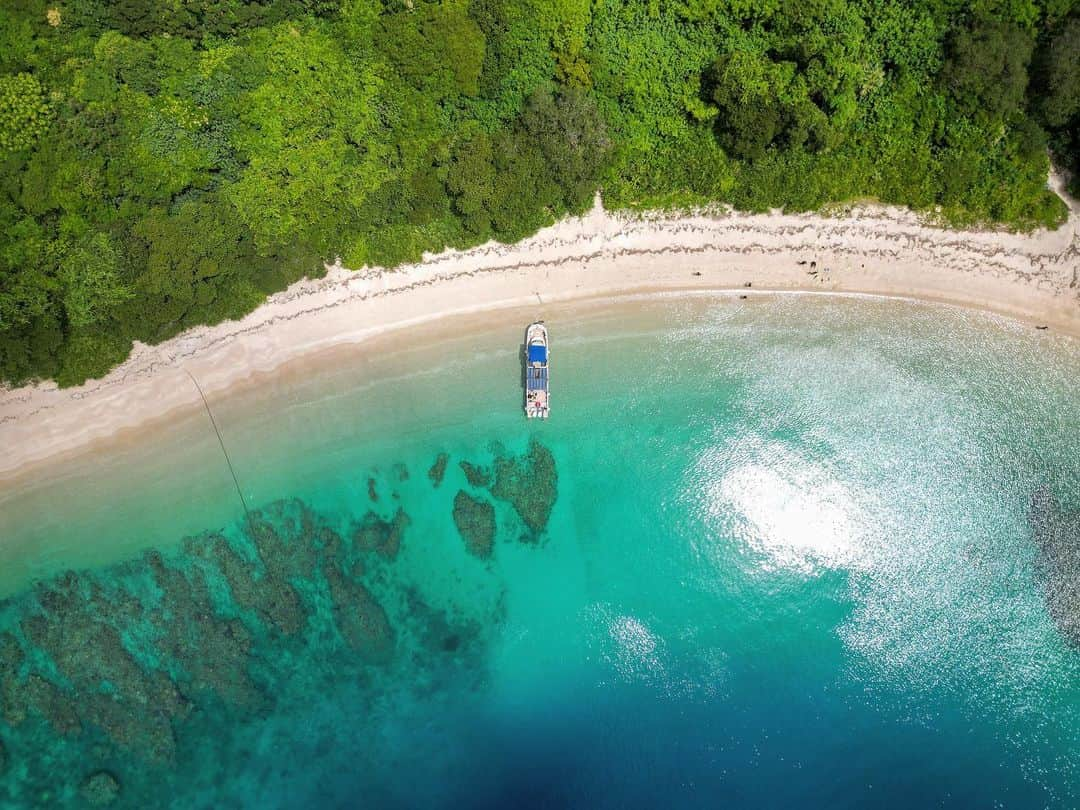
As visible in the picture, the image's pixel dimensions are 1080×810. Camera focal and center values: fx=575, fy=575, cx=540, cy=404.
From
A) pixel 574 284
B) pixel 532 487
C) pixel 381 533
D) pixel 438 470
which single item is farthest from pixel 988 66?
pixel 381 533

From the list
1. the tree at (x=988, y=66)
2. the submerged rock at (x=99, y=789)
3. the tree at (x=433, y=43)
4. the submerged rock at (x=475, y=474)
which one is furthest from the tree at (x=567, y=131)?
the submerged rock at (x=99, y=789)

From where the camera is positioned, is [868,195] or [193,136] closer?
[193,136]

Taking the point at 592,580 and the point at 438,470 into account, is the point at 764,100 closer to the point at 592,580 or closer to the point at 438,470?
the point at 438,470

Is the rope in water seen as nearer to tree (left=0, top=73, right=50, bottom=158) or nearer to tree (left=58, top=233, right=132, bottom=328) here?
tree (left=58, top=233, right=132, bottom=328)

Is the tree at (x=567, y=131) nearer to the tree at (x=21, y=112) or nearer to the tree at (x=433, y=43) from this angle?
the tree at (x=433, y=43)

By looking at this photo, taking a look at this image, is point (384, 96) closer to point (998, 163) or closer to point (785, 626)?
point (998, 163)

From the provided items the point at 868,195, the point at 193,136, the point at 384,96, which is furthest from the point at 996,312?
the point at 193,136
